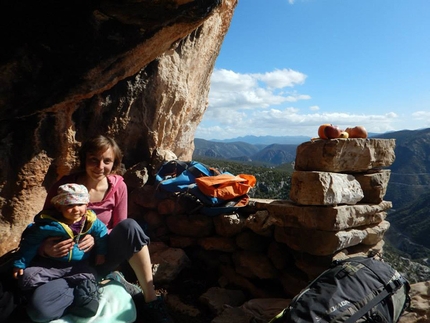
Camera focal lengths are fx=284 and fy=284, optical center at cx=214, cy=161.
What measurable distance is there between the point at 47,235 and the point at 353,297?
8.43ft

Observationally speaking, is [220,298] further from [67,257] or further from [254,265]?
[67,257]

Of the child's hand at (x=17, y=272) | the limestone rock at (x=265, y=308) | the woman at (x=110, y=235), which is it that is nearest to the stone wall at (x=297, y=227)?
the limestone rock at (x=265, y=308)

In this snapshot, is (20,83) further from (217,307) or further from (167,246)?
(217,307)

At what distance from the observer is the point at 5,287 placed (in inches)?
95.1

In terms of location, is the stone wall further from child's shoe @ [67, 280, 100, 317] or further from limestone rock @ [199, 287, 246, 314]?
child's shoe @ [67, 280, 100, 317]

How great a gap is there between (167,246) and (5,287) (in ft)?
7.49

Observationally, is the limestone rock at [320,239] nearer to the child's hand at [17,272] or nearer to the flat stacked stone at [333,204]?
the flat stacked stone at [333,204]

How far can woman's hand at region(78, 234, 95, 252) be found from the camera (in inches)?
102

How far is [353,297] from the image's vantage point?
2.19 meters

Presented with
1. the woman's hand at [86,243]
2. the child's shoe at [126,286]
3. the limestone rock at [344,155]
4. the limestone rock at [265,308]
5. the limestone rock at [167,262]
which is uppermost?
the limestone rock at [344,155]

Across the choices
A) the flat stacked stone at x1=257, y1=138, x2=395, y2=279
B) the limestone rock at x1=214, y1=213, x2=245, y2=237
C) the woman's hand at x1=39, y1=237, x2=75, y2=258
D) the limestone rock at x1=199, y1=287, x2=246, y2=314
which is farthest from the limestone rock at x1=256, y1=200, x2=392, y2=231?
the woman's hand at x1=39, y1=237, x2=75, y2=258

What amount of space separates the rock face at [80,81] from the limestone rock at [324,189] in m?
2.25

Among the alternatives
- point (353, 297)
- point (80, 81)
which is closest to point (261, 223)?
point (353, 297)

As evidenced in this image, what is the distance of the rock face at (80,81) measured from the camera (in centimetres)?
294
